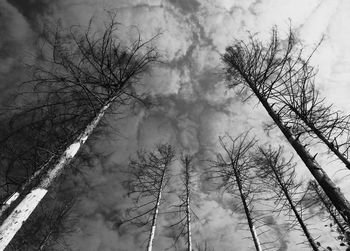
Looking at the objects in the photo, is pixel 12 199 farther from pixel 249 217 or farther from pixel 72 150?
pixel 249 217

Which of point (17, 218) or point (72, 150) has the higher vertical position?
point (72, 150)

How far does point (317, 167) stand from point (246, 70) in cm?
409

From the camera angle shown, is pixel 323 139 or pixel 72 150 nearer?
pixel 72 150

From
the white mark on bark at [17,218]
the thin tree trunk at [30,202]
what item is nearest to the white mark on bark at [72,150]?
the thin tree trunk at [30,202]

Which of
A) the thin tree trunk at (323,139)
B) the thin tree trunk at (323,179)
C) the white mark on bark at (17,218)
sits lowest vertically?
the white mark on bark at (17,218)

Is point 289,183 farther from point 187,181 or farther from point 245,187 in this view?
point 187,181

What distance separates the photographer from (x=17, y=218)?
2.81m

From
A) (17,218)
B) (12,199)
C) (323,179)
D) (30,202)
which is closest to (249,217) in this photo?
(323,179)

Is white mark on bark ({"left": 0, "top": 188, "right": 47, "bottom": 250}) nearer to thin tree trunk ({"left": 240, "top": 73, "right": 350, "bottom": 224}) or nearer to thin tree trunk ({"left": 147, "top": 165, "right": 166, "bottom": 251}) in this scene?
thin tree trunk ({"left": 240, "top": 73, "right": 350, "bottom": 224})

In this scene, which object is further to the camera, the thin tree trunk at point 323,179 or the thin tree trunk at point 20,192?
the thin tree trunk at point 20,192

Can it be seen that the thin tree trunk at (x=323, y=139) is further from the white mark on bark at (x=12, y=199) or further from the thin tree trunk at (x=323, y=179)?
the white mark on bark at (x=12, y=199)

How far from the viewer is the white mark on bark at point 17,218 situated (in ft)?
8.65

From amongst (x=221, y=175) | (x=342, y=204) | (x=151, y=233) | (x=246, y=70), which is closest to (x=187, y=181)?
(x=221, y=175)

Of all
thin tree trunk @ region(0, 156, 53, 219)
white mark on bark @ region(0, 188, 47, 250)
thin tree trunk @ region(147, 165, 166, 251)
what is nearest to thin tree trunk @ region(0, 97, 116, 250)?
white mark on bark @ region(0, 188, 47, 250)
